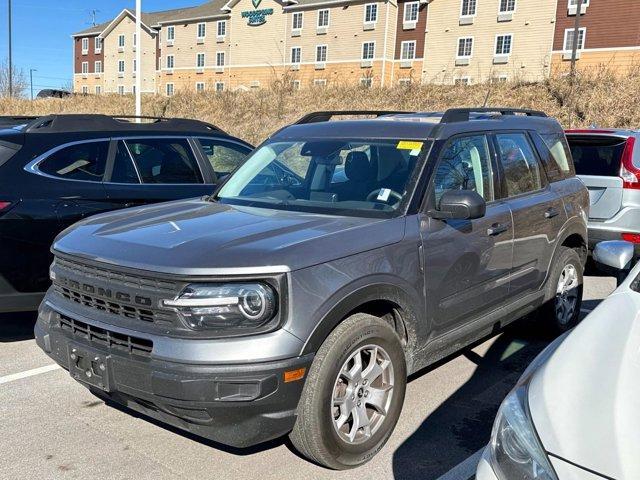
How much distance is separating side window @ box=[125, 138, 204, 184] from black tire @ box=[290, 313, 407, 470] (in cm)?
333

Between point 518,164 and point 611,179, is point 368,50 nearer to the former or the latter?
point 611,179

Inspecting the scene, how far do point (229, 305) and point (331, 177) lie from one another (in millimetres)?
1558

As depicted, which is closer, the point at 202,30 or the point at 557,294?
the point at 557,294

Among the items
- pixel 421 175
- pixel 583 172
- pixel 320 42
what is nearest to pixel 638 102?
pixel 583 172

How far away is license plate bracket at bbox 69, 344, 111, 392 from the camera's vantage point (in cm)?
288

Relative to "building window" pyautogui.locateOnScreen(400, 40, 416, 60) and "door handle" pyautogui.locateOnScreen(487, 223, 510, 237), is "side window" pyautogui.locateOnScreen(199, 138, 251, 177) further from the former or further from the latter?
"building window" pyautogui.locateOnScreen(400, 40, 416, 60)

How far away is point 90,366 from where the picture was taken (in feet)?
9.73

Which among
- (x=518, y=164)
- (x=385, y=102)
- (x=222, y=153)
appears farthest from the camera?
(x=385, y=102)

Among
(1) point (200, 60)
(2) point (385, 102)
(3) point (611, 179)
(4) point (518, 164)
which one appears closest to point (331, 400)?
(4) point (518, 164)

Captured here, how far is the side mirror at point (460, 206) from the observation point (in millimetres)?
3447

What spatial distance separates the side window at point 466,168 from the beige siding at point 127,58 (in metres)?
67.9

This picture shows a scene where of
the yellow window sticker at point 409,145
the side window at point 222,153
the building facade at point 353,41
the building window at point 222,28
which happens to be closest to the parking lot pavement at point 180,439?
the yellow window sticker at point 409,145

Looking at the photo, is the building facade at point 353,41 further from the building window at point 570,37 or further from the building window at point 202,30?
the building window at point 570,37

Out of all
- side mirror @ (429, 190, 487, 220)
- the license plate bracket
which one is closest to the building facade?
side mirror @ (429, 190, 487, 220)
